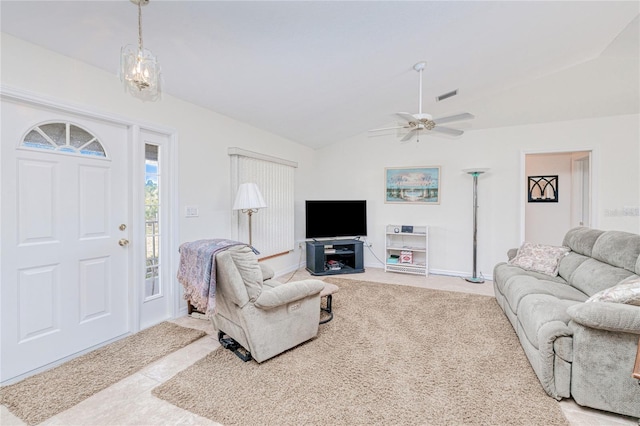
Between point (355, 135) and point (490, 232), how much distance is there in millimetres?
2817

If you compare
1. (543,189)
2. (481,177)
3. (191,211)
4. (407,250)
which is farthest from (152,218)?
(543,189)

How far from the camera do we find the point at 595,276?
7.93 feet

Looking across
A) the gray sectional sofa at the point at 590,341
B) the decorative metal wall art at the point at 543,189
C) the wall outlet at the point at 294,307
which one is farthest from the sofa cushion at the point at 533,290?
the decorative metal wall art at the point at 543,189

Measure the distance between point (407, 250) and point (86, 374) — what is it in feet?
14.1

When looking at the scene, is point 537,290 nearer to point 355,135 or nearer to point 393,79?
point 393,79

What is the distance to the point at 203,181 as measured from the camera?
3316 millimetres

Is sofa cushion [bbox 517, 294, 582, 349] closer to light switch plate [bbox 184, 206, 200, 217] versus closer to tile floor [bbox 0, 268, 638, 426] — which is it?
tile floor [bbox 0, 268, 638, 426]

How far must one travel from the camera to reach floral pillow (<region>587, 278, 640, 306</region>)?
1.65 meters

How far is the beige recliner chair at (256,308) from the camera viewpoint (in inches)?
81.7

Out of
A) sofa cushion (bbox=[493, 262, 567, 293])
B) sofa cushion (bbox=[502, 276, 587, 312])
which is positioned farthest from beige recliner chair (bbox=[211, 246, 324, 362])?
sofa cushion (bbox=[493, 262, 567, 293])

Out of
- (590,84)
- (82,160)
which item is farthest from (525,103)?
(82,160)

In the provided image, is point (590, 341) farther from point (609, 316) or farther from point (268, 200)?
point (268, 200)

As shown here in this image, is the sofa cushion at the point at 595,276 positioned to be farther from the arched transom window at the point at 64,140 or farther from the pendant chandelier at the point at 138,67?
the arched transom window at the point at 64,140

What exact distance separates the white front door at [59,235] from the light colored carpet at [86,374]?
17 cm
